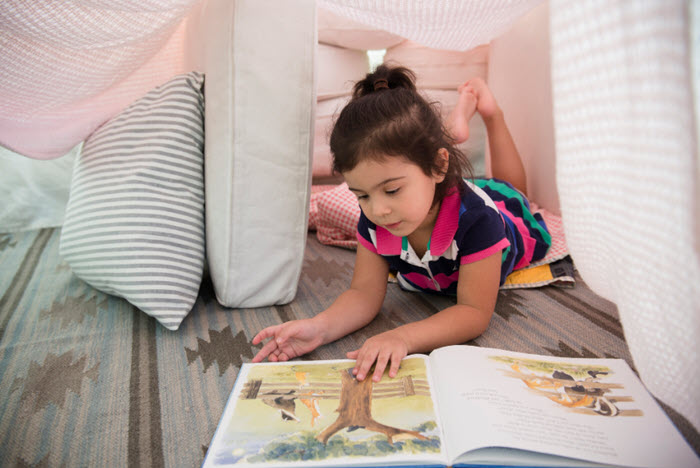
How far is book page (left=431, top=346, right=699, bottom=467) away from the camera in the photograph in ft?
1.32

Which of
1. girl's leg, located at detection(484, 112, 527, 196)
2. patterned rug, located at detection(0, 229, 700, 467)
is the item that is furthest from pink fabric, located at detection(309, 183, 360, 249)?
girl's leg, located at detection(484, 112, 527, 196)

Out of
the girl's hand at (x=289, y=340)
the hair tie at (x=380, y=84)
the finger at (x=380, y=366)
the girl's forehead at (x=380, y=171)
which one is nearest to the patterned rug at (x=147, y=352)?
the girl's hand at (x=289, y=340)

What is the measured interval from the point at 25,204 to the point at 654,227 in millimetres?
1773

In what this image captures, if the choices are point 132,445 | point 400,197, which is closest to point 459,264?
point 400,197

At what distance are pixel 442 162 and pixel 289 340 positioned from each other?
35 cm

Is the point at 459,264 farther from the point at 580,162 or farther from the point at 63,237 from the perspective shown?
the point at 63,237

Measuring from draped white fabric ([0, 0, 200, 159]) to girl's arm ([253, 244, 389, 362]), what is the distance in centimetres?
56

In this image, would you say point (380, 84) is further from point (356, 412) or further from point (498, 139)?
point (498, 139)

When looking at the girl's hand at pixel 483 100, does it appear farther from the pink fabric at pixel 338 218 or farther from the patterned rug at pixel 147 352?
the patterned rug at pixel 147 352

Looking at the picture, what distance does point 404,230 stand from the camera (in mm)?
683

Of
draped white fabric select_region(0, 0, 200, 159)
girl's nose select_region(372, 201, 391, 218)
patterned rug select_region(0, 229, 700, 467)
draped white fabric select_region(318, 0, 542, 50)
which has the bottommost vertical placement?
patterned rug select_region(0, 229, 700, 467)

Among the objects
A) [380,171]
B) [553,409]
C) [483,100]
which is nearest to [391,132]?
[380,171]

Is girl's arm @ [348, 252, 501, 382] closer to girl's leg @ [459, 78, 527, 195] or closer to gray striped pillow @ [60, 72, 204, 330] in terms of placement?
gray striped pillow @ [60, 72, 204, 330]

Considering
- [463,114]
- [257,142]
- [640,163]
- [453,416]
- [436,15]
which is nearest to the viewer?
[640,163]
